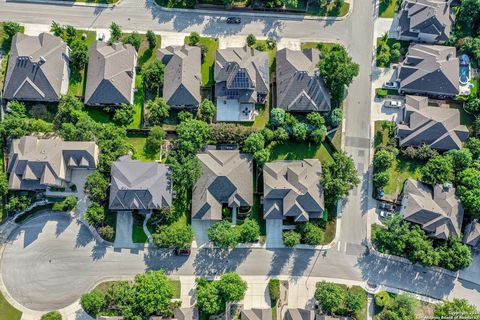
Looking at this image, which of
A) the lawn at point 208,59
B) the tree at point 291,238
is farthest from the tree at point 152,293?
the lawn at point 208,59

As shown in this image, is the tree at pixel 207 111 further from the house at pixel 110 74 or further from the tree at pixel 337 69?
the tree at pixel 337 69

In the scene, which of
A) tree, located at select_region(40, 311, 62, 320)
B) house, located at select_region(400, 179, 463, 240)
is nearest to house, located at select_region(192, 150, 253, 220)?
tree, located at select_region(40, 311, 62, 320)

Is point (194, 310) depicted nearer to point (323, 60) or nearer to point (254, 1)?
point (323, 60)

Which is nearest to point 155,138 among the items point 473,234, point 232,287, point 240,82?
point 240,82

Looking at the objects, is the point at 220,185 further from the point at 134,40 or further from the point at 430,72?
the point at 430,72

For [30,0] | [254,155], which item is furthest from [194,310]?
[30,0]

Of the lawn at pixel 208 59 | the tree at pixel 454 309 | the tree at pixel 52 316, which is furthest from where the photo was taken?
the lawn at pixel 208 59
